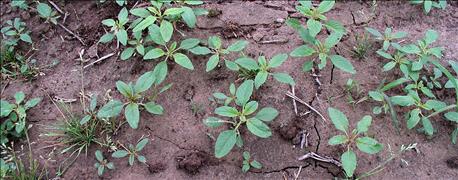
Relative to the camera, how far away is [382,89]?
2.67 m

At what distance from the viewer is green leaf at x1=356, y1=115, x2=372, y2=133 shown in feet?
7.88

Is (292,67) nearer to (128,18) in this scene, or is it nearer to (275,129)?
(275,129)

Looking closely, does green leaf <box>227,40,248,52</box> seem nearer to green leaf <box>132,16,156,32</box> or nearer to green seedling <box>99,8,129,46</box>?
green leaf <box>132,16,156,32</box>

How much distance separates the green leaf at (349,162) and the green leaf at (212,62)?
2.80 feet

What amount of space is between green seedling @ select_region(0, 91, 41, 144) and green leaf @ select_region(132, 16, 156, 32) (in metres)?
0.70

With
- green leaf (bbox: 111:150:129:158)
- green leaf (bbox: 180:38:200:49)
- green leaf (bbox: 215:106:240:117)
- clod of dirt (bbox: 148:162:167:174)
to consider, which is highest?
green leaf (bbox: 180:38:200:49)

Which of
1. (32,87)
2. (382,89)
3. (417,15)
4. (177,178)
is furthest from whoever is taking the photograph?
(417,15)

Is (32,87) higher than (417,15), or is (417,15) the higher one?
(417,15)

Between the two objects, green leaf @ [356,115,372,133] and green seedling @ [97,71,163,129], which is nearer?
green leaf @ [356,115,372,133]

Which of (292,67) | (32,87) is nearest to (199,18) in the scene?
(292,67)

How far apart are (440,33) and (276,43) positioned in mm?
1067

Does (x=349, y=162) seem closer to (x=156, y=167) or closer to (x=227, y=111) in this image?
(x=227, y=111)

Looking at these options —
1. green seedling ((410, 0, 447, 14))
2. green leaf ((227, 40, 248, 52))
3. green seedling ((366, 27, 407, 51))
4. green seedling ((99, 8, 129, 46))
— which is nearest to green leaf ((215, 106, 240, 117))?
green leaf ((227, 40, 248, 52))

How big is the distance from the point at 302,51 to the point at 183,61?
0.68 m
